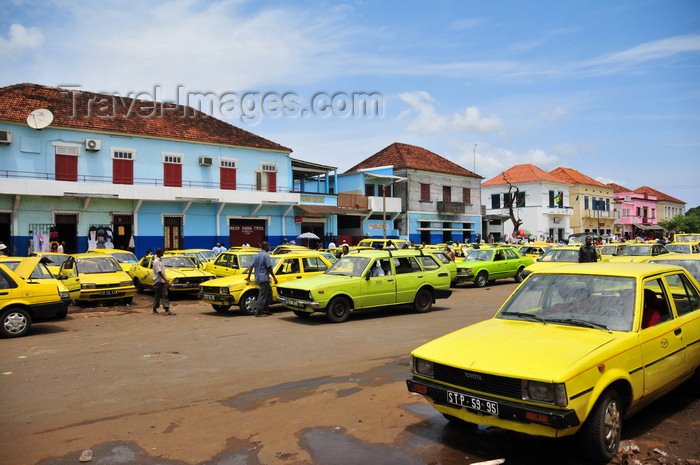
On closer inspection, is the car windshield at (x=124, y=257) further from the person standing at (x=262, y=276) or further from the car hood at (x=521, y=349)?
the car hood at (x=521, y=349)

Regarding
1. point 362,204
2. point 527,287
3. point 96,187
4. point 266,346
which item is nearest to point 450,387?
point 527,287

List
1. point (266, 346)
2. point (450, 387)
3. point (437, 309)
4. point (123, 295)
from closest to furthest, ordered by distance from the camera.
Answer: point (450, 387), point (266, 346), point (437, 309), point (123, 295)

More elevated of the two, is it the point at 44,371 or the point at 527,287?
the point at 527,287

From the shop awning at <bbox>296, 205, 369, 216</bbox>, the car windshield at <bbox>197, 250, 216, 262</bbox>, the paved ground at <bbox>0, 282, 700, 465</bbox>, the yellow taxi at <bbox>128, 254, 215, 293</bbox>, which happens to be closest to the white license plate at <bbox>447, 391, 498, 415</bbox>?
the paved ground at <bbox>0, 282, 700, 465</bbox>

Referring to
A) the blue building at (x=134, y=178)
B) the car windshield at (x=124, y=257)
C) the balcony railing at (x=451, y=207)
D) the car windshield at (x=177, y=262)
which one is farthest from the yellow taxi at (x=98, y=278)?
the balcony railing at (x=451, y=207)

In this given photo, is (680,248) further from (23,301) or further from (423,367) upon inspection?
(23,301)

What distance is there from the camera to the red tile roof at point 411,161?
4350 cm

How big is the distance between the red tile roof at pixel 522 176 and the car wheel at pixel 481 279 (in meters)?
40.7

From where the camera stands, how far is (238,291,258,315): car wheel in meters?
13.6

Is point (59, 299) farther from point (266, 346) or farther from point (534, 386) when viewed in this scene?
point (534, 386)

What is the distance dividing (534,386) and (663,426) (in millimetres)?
2108

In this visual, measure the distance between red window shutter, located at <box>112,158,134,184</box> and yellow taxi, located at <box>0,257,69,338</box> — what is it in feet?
59.2

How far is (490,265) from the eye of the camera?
21.1 metres

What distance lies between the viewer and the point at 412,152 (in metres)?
46.1
